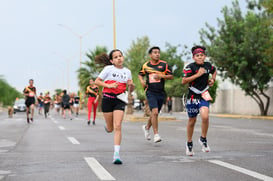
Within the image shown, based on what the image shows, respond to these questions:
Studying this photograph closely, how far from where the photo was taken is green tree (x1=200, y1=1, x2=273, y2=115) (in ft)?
101

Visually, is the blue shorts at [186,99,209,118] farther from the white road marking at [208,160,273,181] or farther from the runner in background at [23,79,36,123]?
the runner in background at [23,79,36,123]

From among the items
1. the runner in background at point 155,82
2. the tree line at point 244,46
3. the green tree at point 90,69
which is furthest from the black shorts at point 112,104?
the green tree at point 90,69

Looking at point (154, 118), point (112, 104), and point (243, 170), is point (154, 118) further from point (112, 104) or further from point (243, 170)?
point (243, 170)

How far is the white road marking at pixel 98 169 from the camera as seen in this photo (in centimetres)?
573

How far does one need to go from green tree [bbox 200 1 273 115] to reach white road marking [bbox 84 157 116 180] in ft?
80.9

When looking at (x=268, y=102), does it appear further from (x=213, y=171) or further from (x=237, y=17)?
(x=213, y=171)

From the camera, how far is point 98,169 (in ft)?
20.8

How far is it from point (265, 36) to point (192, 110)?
24553 mm

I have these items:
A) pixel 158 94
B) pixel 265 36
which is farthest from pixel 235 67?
pixel 158 94

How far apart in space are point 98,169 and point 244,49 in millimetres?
26021

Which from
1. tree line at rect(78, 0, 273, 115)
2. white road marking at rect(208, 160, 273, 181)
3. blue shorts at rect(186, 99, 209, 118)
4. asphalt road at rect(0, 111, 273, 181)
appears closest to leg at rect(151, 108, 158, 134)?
asphalt road at rect(0, 111, 273, 181)

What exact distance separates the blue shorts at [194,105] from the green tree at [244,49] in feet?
76.7

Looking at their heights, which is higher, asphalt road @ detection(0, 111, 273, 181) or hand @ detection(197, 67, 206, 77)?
hand @ detection(197, 67, 206, 77)

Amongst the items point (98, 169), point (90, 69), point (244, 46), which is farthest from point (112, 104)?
point (90, 69)
